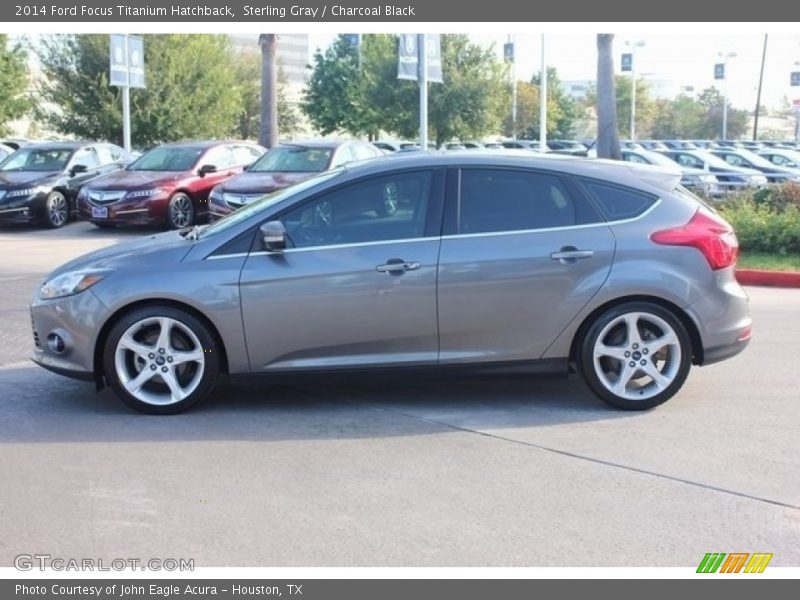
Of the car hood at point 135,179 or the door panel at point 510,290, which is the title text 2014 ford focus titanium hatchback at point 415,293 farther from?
the car hood at point 135,179

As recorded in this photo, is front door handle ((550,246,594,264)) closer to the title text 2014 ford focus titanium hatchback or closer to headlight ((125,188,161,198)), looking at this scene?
the title text 2014 ford focus titanium hatchback

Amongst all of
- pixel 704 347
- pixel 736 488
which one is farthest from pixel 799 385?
pixel 736 488

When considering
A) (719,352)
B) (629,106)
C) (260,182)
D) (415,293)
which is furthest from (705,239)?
(629,106)

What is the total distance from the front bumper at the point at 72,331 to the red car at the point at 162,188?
1027 centimetres

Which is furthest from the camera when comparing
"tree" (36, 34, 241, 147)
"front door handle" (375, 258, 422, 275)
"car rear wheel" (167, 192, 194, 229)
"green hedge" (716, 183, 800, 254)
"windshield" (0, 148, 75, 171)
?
"tree" (36, 34, 241, 147)

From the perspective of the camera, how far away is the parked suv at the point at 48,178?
16.9 meters

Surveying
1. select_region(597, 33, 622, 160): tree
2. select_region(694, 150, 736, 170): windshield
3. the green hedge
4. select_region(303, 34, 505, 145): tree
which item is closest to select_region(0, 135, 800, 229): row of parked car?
the green hedge

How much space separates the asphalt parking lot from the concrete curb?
4.74 m

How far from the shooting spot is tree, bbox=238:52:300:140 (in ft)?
170

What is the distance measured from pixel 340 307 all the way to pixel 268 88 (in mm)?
21571

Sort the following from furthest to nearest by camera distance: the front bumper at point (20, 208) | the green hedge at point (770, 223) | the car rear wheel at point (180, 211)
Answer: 1. the front bumper at point (20, 208)
2. the car rear wheel at point (180, 211)
3. the green hedge at point (770, 223)

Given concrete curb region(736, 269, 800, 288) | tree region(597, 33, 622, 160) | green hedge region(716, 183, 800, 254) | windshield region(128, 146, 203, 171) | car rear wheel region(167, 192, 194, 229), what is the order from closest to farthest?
concrete curb region(736, 269, 800, 288) → green hedge region(716, 183, 800, 254) → car rear wheel region(167, 192, 194, 229) → windshield region(128, 146, 203, 171) → tree region(597, 33, 622, 160)

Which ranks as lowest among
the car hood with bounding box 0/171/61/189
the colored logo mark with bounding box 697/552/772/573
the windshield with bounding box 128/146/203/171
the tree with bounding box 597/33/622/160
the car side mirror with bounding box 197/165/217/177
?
the colored logo mark with bounding box 697/552/772/573

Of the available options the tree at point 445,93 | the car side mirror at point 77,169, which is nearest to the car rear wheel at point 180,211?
the car side mirror at point 77,169
